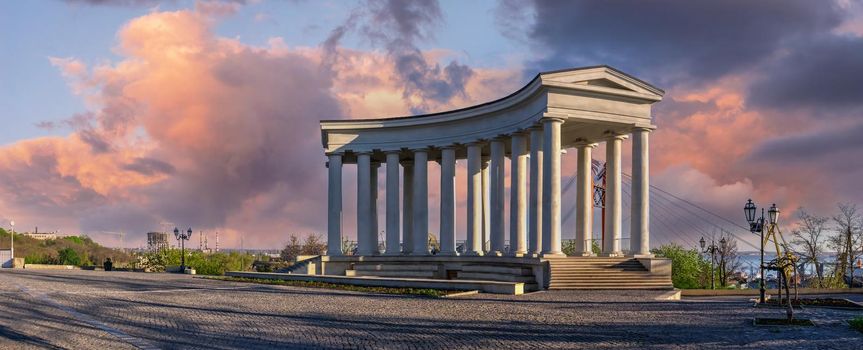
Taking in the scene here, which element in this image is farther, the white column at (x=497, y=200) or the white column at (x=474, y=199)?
the white column at (x=474, y=199)

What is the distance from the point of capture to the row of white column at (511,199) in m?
43.6

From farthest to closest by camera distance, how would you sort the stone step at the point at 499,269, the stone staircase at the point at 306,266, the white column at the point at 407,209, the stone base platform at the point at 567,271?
the white column at the point at 407,209, the stone staircase at the point at 306,266, the stone step at the point at 499,269, the stone base platform at the point at 567,271

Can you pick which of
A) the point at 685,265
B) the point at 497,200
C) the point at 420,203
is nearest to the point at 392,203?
the point at 420,203

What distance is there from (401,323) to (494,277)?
23447 mm

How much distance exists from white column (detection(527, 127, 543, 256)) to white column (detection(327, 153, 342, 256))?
728 inches

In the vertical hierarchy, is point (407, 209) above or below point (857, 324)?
above

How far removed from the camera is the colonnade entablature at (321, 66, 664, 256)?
43.3 metres

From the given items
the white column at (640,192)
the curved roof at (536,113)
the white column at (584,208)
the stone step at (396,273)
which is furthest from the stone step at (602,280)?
the stone step at (396,273)

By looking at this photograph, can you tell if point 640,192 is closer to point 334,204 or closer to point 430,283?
point 430,283

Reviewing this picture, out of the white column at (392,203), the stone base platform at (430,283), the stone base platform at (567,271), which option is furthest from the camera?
the white column at (392,203)

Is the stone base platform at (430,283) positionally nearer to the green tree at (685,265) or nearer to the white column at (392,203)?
the white column at (392,203)

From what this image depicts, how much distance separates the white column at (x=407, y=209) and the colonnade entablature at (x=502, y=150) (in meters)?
0.08

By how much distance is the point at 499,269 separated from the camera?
46.7 m

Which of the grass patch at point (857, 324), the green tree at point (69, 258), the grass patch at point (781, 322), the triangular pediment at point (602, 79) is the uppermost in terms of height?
the triangular pediment at point (602, 79)
